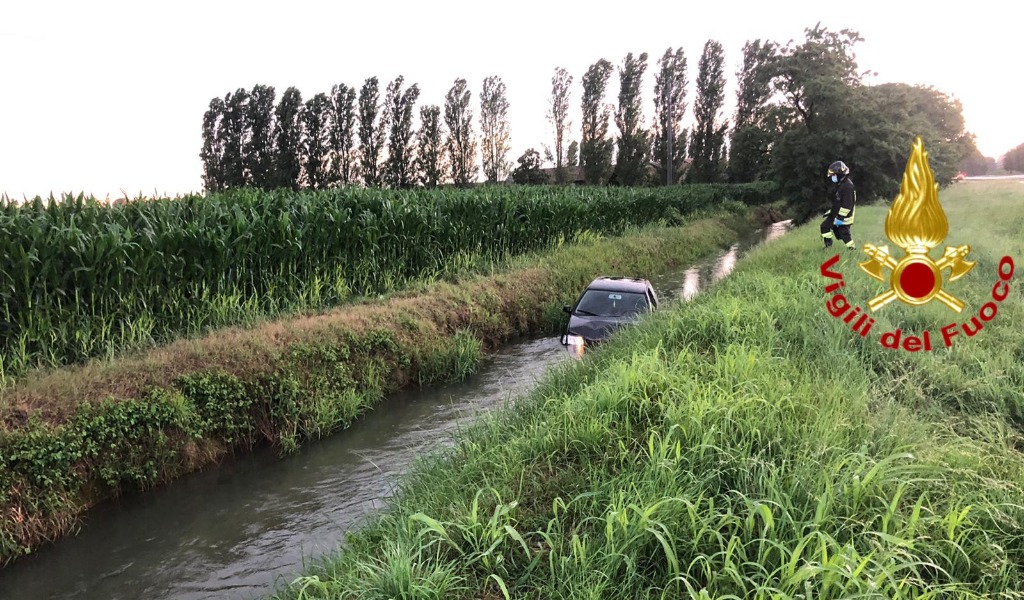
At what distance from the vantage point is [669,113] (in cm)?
5928

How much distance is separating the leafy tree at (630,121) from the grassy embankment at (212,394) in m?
44.8

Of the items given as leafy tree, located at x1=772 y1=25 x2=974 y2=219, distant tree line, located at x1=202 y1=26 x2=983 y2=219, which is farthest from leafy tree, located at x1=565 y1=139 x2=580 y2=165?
leafy tree, located at x1=772 y1=25 x2=974 y2=219

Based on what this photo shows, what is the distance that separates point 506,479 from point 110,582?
398 centimetres

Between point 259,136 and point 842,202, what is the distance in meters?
60.4

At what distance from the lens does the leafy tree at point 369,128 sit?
192 ft

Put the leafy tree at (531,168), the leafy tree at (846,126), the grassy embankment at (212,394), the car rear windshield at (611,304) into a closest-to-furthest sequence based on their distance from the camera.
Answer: the grassy embankment at (212,394)
the car rear windshield at (611,304)
the leafy tree at (846,126)
the leafy tree at (531,168)

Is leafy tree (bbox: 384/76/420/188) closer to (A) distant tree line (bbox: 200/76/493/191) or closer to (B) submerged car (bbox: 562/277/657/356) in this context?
(A) distant tree line (bbox: 200/76/493/191)

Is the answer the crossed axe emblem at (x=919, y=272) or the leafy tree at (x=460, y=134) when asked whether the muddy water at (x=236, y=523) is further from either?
the leafy tree at (x=460, y=134)

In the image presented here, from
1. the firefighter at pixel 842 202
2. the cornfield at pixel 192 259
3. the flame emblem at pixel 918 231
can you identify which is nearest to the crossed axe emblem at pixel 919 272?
the flame emblem at pixel 918 231

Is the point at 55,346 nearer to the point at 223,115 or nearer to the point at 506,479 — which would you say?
the point at 506,479

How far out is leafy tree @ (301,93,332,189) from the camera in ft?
189

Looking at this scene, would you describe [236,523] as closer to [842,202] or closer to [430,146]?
[842,202]

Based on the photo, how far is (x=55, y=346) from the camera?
22.9ft

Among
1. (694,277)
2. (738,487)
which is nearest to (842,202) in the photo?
(738,487)
